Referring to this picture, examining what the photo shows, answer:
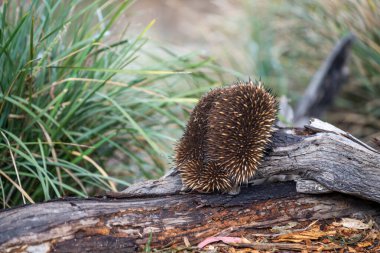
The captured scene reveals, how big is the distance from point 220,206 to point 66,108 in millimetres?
1615

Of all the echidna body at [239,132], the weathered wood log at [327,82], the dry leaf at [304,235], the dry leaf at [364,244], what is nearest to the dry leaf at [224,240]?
the dry leaf at [304,235]

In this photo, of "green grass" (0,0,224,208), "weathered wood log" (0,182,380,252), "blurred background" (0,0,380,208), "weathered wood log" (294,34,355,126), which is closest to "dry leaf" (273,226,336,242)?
"weathered wood log" (0,182,380,252)

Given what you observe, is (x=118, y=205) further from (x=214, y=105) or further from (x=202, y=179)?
(x=214, y=105)

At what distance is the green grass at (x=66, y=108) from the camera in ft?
13.0

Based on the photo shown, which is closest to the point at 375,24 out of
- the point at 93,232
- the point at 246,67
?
the point at 246,67

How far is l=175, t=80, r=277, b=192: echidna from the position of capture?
350cm

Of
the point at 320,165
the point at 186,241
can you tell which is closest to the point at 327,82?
the point at 320,165

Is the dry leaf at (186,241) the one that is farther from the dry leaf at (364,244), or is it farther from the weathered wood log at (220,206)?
the dry leaf at (364,244)

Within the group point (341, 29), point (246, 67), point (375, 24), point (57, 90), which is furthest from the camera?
point (246, 67)

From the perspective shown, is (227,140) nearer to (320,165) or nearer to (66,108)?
(320,165)

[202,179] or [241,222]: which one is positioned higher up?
[202,179]

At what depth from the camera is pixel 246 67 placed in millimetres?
8695

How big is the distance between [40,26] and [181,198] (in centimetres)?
200

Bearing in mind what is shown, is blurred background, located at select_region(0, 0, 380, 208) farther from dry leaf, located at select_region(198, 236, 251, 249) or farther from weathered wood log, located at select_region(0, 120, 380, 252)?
dry leaf, located at select_region(198, 236, 251, 249)
